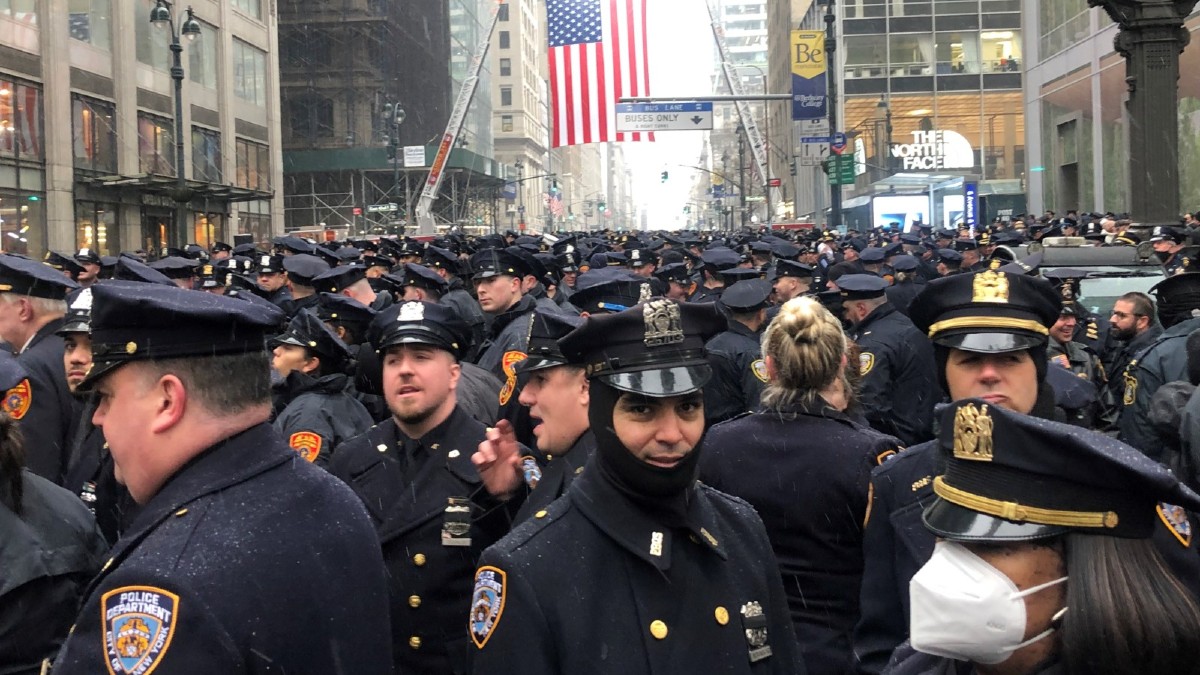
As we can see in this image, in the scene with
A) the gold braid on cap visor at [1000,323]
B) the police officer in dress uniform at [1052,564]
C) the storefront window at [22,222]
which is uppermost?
the storefront window at [22,222]

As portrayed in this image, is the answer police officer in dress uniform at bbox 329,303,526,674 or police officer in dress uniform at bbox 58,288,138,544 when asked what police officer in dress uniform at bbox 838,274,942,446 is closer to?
police officer in dress uniform at bbox 329,303,526,674

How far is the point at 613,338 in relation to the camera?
318 centimetres

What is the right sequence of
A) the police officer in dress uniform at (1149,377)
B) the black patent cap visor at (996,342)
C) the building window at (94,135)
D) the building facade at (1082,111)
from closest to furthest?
the black patent cap visor at (996,342)
the police officer in dress uniform at (1149,377)
the building facade at (1082,111)
the building window at (94,135)

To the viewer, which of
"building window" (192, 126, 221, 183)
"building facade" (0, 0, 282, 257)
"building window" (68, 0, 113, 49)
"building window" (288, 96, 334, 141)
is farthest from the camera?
"building window" (288, 96, 334, 141)

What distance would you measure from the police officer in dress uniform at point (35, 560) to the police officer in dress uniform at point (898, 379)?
5.66m

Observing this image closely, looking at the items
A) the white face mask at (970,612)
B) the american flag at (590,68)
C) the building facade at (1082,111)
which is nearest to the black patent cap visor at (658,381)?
the white face mask at (970,612)

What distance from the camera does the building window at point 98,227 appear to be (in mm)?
34844

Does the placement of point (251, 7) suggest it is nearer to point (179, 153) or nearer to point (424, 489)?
point (179, 153)

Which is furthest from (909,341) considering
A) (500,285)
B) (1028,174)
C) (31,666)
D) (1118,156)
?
(1028,174)

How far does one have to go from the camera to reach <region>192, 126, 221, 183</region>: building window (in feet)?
143

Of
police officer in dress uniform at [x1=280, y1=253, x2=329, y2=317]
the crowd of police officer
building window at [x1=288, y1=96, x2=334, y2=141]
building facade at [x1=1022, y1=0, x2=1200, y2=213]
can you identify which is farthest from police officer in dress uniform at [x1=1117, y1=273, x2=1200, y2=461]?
building window at [x1=288, y1=96, x2=334, y2=141]

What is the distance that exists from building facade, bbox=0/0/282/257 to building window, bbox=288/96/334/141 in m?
18.6

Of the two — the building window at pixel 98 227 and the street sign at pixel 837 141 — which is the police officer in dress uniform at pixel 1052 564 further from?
the building window at pixel 98 227

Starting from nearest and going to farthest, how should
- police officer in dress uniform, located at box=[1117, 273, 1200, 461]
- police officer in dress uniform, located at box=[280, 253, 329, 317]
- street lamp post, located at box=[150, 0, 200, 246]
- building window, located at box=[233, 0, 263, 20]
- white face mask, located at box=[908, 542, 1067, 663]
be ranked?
white face mask, located at box=[908, 542, 1067, 663] → police officer in dress uniform, located at box=[1117, 273, 1200, 461] → police officer in dress uniform, located at box=[280, 253, 329, 317] → street lamp post, located at box=[150, 0, 200, 246] → building window, located at box=[233, 0, 263, 20]
